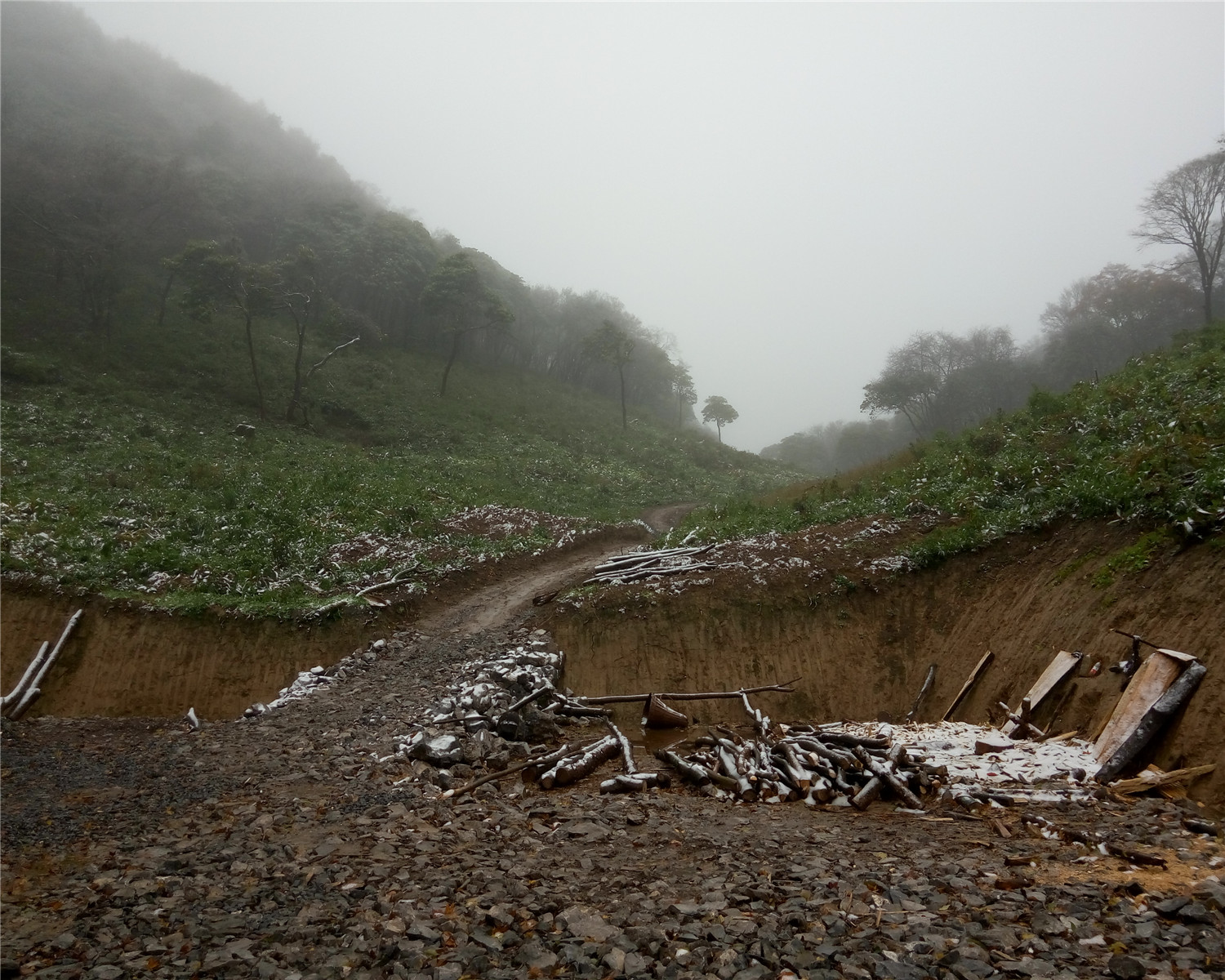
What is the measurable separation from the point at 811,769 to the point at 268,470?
2204cm

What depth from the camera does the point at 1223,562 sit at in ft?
21.5

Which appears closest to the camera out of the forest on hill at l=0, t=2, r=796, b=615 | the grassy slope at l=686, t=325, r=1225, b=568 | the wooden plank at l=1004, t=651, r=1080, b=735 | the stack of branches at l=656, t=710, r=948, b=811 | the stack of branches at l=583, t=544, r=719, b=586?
the stack of branches at l=656, t=710, r=948, b=811

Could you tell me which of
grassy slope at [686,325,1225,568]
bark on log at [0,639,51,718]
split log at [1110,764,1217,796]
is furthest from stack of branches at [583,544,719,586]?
bark on log at [0,639,51,718]

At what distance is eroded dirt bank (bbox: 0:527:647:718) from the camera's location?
37.6ft

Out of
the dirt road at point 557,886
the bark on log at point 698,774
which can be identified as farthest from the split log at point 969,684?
the bark on log at point 698,774

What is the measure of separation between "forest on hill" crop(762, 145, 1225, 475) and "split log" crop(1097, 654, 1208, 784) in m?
12.8

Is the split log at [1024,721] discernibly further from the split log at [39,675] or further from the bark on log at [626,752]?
the split log at [39,675]

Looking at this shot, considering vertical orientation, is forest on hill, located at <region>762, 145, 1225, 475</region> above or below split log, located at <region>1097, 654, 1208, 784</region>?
above

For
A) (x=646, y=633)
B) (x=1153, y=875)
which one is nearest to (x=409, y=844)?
(x=1153, y=875)

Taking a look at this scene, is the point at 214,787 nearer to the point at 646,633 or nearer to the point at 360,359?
the point at 646,633

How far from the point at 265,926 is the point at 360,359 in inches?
1596

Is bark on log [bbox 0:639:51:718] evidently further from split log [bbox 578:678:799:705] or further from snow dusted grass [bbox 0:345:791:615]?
split log [bbox 578:678:799:705]

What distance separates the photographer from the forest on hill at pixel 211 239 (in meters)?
30.5

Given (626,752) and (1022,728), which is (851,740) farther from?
(626,752)
